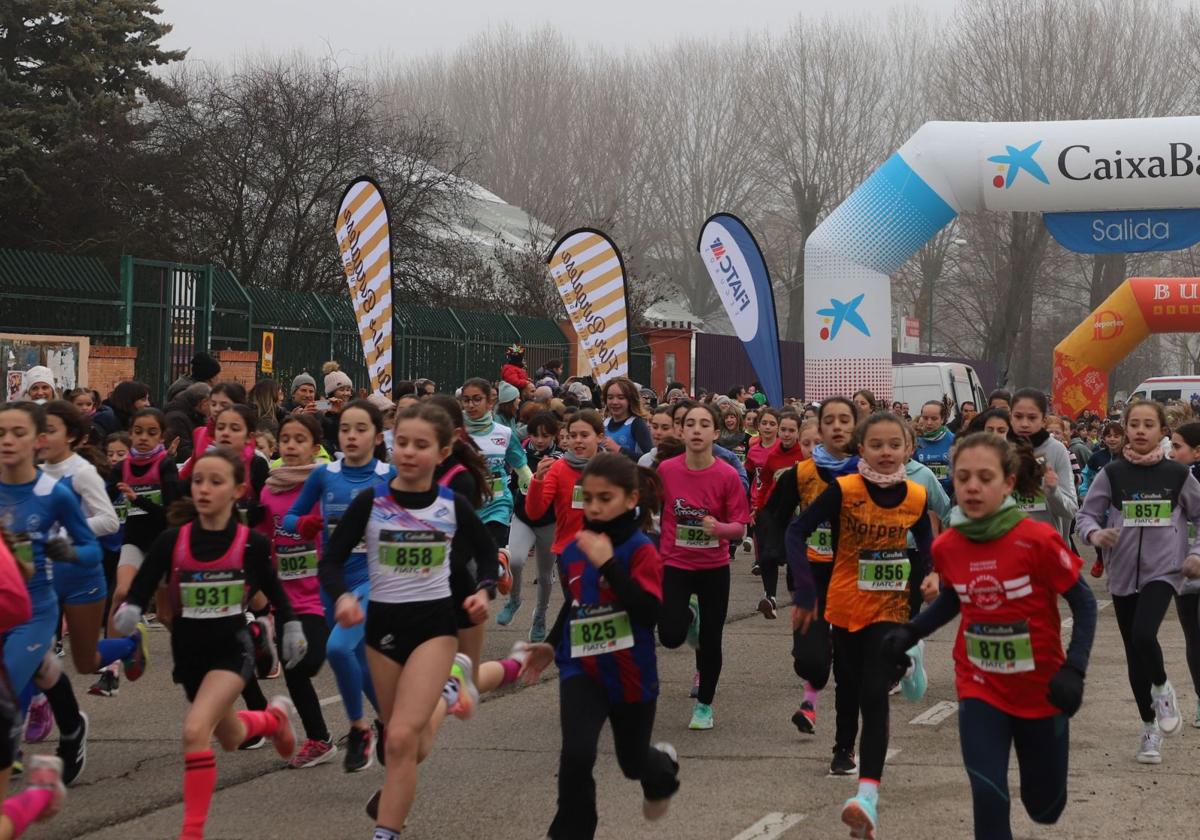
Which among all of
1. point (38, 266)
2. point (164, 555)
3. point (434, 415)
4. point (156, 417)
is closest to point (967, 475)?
point (434, 415)

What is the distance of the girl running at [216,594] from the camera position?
5.93 meters

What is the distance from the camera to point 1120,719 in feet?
27.6

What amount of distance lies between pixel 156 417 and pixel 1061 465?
5448 millimetres

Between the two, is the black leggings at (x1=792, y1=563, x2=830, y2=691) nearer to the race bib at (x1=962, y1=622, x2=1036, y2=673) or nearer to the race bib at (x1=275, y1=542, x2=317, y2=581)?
the race bib at (x1=962, y1=622, x2=1036, y2=673)

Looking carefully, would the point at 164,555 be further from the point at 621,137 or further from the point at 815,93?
the point at 621,137

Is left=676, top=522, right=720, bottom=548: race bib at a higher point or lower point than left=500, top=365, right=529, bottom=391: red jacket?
lower

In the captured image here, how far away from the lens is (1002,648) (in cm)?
518

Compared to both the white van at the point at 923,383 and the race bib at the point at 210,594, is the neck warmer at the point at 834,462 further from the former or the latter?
the white van at the point at 923,383

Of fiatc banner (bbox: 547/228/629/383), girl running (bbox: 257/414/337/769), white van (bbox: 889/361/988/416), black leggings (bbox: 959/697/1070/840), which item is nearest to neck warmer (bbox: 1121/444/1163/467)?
black leggings (bbox: 959/697/1070/840)

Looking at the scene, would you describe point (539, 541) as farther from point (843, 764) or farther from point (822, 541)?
point (843, 764)

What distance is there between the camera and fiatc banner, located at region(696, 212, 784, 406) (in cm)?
1953

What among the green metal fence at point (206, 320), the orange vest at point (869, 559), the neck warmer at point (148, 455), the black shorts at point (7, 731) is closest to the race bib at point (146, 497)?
the neck warmer at point (148, 455)

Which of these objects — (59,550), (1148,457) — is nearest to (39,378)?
(59,550)

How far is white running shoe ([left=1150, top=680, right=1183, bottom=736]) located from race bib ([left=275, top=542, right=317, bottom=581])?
4047 millimetres
